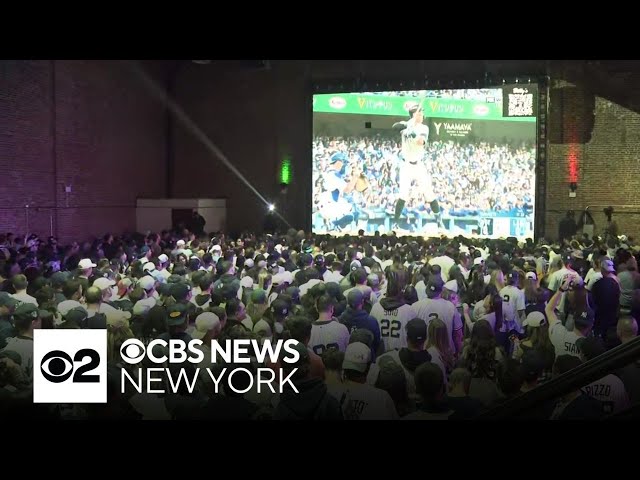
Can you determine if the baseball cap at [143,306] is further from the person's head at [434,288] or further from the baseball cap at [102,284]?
the person's head at [434,288]

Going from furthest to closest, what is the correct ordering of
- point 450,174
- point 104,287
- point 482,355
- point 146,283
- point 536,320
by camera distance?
point 450,174 < point 146,283 < point 104,287 < point 536,320 < point 482,355

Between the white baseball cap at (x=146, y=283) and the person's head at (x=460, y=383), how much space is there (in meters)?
4.43

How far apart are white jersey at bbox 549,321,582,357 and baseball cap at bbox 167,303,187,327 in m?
3.22

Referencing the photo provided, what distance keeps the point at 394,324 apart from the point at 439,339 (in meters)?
1.17

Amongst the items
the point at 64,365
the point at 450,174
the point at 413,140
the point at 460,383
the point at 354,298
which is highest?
the point at 413,140

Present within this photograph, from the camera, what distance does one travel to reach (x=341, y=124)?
74.8 feet

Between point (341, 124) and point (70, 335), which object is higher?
point (341, 124)

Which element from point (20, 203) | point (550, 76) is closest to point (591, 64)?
point (550, 76)

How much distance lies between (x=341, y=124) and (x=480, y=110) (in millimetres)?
4268

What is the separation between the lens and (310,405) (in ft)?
16.0

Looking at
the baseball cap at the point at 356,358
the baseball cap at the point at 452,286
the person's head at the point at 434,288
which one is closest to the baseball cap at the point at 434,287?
the person's head at the point at 434,288

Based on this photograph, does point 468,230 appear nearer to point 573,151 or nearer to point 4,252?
point 573,151

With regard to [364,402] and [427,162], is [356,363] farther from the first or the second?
[427,162]

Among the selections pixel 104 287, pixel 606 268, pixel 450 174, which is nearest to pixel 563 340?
pixel 606 268
